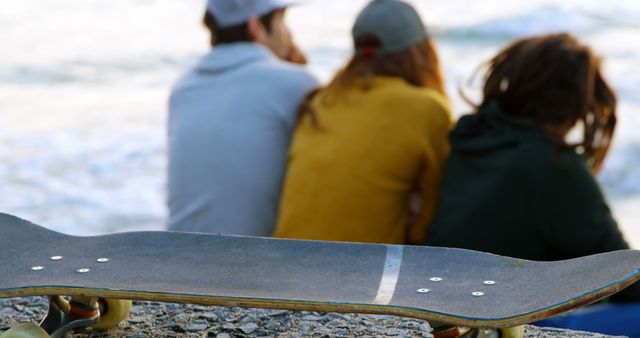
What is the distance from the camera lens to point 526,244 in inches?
126

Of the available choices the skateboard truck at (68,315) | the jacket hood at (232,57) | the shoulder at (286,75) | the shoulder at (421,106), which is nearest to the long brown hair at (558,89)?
the shoulder at (421,106)

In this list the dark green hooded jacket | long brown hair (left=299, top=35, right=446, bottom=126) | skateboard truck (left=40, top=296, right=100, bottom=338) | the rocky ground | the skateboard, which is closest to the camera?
the skateboard

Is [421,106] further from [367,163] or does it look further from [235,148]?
[235,148]

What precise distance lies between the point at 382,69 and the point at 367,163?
369 mm

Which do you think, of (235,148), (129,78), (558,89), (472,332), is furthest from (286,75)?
(129,78)

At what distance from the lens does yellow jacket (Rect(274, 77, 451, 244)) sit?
11.0 feet

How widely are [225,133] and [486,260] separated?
154 cm

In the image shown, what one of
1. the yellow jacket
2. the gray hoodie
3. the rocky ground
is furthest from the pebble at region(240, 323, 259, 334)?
the gray hoodie

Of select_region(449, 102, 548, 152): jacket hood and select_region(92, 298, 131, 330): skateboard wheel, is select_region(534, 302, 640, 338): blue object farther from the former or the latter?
select_region(92, 298, 131, 330): skateboard wheel

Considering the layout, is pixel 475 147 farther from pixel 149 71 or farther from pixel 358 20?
pixel 149 71

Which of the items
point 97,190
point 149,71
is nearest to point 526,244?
point 97,190

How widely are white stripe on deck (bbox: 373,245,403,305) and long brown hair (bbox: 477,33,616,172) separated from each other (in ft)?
3.51

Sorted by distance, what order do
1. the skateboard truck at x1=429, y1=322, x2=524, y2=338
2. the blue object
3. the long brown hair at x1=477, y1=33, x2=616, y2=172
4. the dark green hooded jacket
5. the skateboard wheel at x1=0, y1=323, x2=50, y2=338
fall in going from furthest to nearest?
the long brown hair at x1=477, y1=33, x2=616, y2=172 → the dark green hooded jacket → the blue object → the skateboard wheel at x1=0, y1=323, x2=50, y2=338 → the skateboard truck at x1=429, y1=322, x2=524, y2=338

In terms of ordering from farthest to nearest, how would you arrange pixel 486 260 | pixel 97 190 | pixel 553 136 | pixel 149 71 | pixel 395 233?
1. pixel 149 71
2. pixel 97 190
3. pixel 395 233
4. pixel 553 136
5. pixel 486 260
